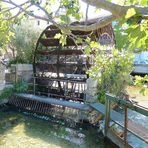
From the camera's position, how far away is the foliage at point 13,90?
38.4ft

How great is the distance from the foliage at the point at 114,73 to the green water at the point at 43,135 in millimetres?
1579

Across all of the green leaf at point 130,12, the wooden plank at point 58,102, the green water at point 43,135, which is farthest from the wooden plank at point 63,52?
the green leaf at point 130,12

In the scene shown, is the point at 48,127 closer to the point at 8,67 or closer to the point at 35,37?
the point at 8,67

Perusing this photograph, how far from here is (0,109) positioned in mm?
11438

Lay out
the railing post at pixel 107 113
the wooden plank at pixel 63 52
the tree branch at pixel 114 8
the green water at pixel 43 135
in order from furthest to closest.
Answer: the wooden plank at pixel 63 52 → the green water at pixel 43 135 → the railing post at pixel 107 113 → the tree branch at pixel 114 8

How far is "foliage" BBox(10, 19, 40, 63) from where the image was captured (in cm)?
1423

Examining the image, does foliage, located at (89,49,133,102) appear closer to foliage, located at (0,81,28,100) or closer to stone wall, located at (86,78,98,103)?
stone wall, located at (86,78,98,103)

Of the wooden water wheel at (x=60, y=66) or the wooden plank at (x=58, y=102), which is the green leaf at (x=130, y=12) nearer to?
the wooden plank at (x=58, y=102)

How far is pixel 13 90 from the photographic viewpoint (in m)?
12.0

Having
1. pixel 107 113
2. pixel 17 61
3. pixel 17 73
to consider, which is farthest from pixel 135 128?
pixel 17 61

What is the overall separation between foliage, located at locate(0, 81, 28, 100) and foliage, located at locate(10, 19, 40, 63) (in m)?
1.99

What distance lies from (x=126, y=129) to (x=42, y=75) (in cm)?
795

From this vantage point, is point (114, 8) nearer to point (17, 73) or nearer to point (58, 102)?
Answer: point (58, 102)

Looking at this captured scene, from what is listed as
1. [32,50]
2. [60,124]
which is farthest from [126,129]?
[32,50]
